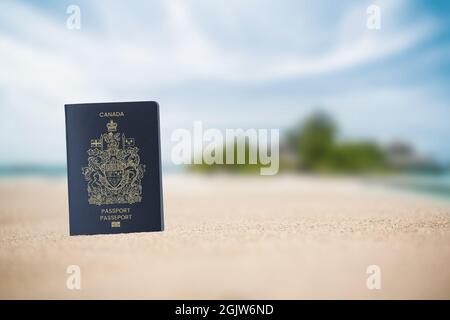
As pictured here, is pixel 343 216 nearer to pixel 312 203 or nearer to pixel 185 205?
pixel 312 203

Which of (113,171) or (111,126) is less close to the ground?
(111,126)

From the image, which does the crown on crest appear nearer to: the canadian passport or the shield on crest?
the canadian passport

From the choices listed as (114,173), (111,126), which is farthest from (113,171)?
(111,126)

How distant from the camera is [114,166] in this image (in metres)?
3.11

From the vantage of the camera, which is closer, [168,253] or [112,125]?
[168,253]

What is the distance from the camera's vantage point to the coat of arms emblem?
10.1 feet

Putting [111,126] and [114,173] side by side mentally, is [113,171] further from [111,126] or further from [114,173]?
[111,126]

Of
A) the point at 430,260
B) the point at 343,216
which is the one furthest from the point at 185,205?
the point at 430,260

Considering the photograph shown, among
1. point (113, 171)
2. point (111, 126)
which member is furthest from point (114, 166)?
point (111, 126)

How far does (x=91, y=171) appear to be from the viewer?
3.10 meters

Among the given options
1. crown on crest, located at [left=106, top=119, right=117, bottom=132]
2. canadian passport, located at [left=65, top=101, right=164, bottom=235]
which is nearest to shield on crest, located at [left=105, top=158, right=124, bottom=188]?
canadian passport, located at [left=65, top=101, right=164, bottom=235]

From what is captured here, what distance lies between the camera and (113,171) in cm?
312

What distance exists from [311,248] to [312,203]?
1.83 m

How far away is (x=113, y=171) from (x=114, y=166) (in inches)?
1.2
